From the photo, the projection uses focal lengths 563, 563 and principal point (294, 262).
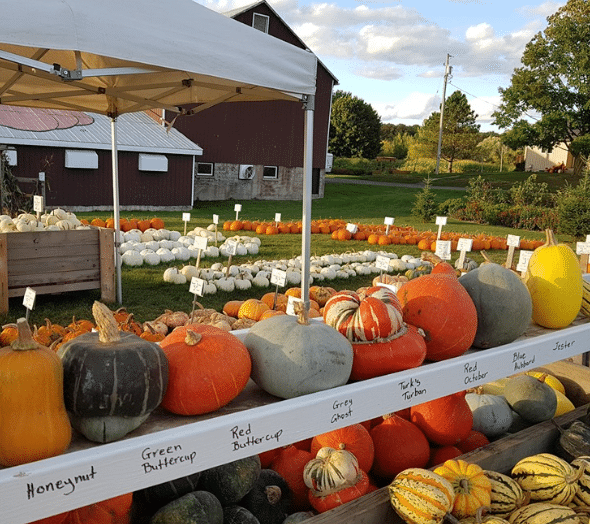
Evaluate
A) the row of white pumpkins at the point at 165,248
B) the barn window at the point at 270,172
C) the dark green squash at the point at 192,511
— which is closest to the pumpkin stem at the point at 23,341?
the dark green squash at the point at 192,511

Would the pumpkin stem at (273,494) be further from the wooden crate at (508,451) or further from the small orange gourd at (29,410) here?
the small orange gourd at (29,410)

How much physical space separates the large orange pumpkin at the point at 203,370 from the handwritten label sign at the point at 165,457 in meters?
0.16

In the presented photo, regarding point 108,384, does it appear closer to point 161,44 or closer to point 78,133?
point 161,44

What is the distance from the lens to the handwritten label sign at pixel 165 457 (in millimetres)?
1361

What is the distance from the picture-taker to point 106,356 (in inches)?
56.1

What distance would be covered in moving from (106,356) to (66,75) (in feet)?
7.36

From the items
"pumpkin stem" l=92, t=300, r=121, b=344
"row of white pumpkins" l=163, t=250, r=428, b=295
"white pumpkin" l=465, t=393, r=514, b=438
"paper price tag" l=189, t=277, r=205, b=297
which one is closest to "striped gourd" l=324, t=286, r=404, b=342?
"pumpkin stem" l=92, t=300, r=121, b=344

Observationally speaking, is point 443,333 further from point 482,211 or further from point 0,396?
point 482,211

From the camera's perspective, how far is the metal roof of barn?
602 inches

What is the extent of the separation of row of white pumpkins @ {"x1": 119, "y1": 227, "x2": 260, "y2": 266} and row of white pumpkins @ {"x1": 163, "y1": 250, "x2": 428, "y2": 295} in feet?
1.43

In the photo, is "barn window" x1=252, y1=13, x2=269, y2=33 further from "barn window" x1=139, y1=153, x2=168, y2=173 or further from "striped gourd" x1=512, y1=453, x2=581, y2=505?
"striped gourd" x1=512, y1=453, x2=581, y2=505

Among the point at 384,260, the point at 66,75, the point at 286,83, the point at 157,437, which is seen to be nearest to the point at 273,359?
the point at 157,437

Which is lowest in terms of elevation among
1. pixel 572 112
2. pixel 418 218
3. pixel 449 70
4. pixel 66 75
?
pixel 418 218

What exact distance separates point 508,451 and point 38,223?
18.0ft
